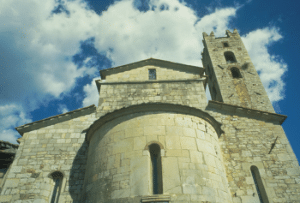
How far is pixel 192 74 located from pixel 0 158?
11.1m

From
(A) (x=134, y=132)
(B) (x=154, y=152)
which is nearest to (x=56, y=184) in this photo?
(A) (x=134, y=132)

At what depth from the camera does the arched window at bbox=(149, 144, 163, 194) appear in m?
6.20

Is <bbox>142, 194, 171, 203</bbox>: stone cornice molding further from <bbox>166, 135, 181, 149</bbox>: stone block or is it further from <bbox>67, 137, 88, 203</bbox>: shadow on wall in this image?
<bbox>67, 137, 88, 203</bbox>: shadow on wall

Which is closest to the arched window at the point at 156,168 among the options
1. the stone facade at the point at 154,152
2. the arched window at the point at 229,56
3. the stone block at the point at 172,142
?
the stone facade at the point at 154,152

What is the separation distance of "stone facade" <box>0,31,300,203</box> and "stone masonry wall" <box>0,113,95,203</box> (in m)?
0.04

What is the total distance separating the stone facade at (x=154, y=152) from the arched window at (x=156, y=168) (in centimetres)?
3

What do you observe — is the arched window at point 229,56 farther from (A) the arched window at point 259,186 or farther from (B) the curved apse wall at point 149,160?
(B) the curved apse wall at point 149,160

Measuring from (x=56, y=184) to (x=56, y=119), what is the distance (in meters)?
3.19

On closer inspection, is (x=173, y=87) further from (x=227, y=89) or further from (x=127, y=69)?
(x=227, y=89)

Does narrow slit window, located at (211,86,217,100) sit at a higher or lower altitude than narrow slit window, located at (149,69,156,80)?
higher

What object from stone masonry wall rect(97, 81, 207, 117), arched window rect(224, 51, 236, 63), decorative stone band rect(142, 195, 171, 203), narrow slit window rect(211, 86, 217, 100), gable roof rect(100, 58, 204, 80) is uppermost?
arched window rect(224, 51, 236, 63)

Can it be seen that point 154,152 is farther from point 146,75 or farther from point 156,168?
point 146,75

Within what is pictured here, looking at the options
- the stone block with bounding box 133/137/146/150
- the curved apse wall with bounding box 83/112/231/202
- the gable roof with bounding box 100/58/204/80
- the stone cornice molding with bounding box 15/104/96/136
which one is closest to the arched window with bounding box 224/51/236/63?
the gable roof with bounding box 100/58/204/80

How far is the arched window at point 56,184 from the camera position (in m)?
8.21
